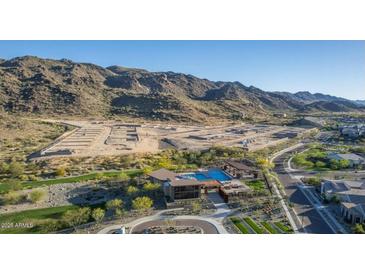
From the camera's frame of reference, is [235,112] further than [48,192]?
Yes

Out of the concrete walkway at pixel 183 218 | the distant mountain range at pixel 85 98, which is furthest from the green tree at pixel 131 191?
the distant mountain range at pixel 85 98

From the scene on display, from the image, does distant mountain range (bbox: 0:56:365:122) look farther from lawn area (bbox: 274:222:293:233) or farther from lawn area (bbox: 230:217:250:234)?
lawn area (bbox: 274:222:293:233)

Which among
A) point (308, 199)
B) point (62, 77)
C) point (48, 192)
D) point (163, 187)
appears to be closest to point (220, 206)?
point (163, 187)

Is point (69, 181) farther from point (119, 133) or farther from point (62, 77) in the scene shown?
point (62, 77)

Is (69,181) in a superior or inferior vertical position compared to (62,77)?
inferior

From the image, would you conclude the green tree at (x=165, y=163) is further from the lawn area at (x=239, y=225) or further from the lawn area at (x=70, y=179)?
the lawn area at (x=239, y=225)

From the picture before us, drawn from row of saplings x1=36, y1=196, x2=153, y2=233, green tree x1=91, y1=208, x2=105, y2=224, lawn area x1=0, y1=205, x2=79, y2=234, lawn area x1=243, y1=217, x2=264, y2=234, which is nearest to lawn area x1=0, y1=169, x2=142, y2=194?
lawn area x1=0, y1=205, x2=79, y2=234
